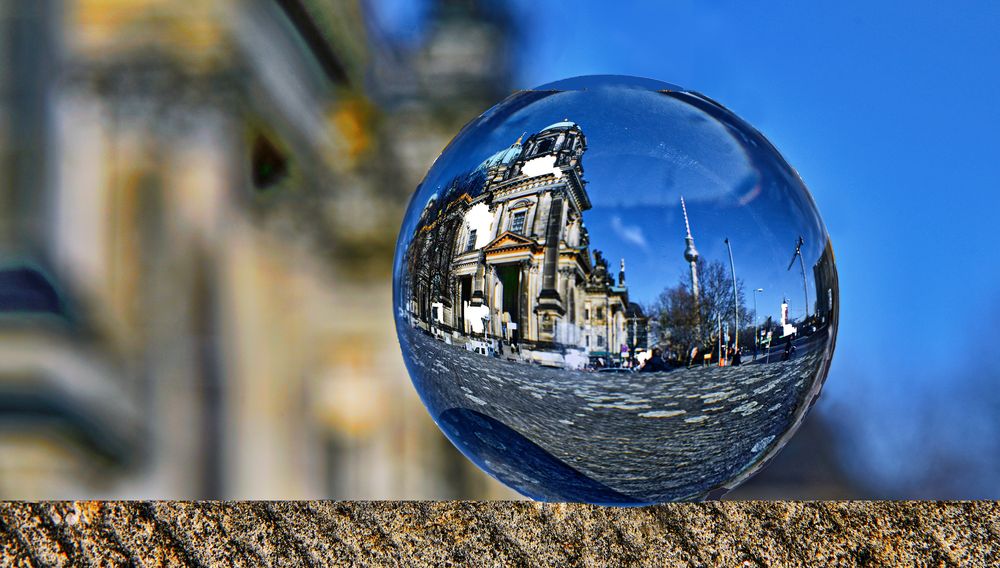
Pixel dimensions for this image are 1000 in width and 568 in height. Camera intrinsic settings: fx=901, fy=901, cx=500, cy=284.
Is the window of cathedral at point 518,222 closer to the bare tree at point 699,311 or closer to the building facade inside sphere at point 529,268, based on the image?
the building facade inside sphere at point 529,268

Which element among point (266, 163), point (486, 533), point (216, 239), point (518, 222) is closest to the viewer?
point (518, 222)

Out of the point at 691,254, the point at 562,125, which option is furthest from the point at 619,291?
the point at 562,125

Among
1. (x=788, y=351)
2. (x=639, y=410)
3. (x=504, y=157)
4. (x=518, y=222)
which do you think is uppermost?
(x=504, y=157)

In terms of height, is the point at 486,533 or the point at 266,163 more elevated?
the point at 266,163

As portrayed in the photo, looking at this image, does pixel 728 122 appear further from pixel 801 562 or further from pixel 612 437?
pixel 801 562

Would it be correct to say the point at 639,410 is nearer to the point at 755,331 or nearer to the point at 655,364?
the point at 655,364

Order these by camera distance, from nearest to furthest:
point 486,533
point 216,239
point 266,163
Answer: point 486,533
point 216,239
point 266,163

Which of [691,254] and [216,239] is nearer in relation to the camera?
[691,254]

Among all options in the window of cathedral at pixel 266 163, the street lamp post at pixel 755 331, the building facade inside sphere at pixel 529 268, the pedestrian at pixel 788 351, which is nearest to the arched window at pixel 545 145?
the building facade inside sphere at pixel 529 268
